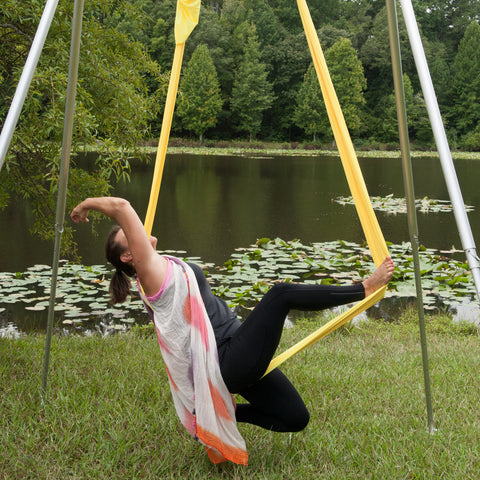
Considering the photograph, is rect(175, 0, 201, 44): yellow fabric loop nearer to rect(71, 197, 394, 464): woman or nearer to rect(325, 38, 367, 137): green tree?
rect(71, 197, 394, 464): woman

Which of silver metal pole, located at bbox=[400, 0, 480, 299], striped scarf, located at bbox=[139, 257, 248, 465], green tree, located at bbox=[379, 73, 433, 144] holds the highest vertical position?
green tree, located at bbox=[379, 73, 433, 144]

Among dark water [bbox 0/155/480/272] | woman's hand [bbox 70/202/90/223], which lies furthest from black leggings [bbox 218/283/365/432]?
dark water [bbox 0/155/480/272]

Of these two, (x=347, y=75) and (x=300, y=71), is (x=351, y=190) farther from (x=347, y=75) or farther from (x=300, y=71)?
(x=300, y=71)

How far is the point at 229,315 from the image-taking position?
8.18 feet

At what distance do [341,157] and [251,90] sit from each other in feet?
128

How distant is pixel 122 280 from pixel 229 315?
20.7 inches

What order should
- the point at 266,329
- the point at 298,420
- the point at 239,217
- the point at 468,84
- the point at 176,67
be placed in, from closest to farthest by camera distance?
the point at 266,329 < the point at 298,420 < the point at 176,67 < the point at 239,217 < the point at 468,84

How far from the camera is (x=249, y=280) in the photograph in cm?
689

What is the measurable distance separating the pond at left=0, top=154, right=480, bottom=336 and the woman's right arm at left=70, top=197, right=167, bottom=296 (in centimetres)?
376

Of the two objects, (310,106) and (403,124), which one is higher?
(310,106)

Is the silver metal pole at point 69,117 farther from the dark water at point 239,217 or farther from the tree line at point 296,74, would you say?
the tree line at point 296,74

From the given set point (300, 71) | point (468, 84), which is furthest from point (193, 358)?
point (468, 84)

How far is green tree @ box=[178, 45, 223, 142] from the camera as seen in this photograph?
36.5m

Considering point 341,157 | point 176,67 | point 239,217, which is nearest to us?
point 341,157
